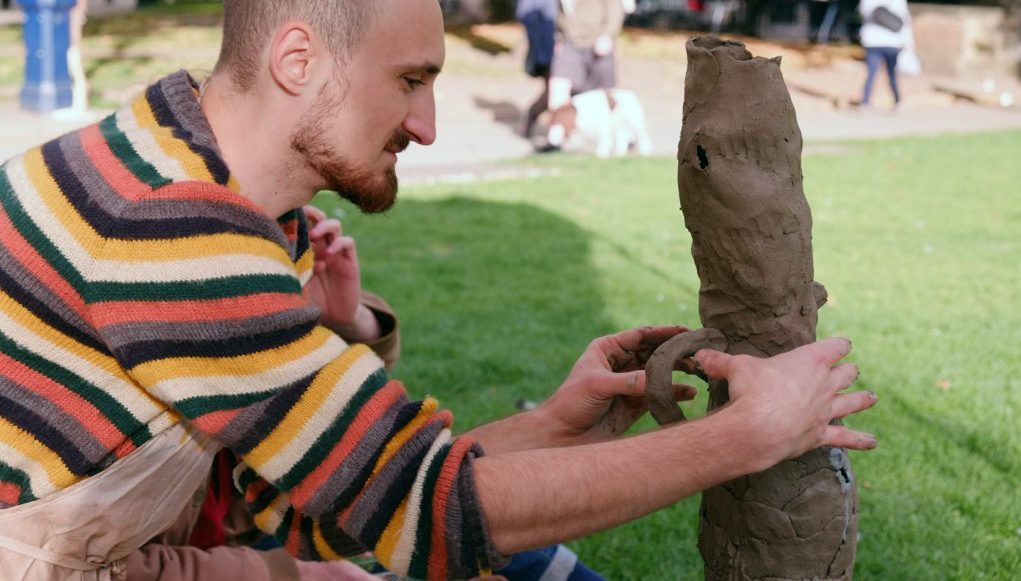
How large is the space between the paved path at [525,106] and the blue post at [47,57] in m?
0.23

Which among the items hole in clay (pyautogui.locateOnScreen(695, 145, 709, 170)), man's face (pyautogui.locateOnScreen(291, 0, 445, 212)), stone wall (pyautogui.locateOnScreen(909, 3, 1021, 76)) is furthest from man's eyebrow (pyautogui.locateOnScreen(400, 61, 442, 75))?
stone wall (pyautogui.locateOnScreen(909, 3, 1021, 76))

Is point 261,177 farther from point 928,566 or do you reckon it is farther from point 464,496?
point 928,566

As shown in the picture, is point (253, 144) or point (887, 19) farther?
point (887, 19)

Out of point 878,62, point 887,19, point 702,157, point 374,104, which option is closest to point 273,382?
point 374,104

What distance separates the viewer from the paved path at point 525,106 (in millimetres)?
10531

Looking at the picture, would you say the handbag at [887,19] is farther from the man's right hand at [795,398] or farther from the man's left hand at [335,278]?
the man's right hand at [795,398]

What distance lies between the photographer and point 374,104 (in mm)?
2174

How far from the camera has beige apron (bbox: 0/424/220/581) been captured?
6.81 ft

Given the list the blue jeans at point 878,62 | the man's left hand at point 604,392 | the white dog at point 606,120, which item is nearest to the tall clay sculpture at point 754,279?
the man's left hand at point 604,392

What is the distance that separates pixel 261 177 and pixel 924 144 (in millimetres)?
10905

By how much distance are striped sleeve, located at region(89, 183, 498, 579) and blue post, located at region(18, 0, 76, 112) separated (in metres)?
10.4

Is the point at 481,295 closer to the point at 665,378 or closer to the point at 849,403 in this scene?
the point at 665,378

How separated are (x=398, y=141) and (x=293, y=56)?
272 millimetres

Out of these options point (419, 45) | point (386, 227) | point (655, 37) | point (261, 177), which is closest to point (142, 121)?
point (261, 177)
